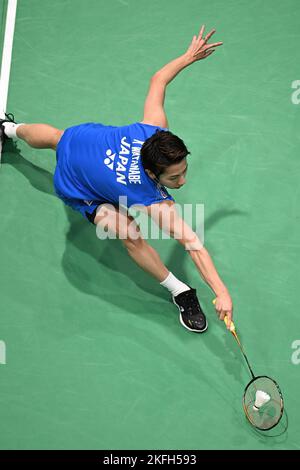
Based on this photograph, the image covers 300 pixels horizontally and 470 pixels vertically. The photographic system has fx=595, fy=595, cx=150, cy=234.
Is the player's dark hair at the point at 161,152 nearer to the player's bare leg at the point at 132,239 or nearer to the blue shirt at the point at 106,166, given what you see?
the blue shirt at the point at 106,166

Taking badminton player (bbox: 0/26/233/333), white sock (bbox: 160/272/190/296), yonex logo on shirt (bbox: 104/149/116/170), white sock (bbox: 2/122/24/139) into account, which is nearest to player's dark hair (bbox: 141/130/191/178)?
badminton player (bbox: 0/26/233/333)

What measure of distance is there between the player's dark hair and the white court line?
1.67 meters

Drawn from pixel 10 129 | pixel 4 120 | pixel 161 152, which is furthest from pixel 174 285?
pixel 4 120

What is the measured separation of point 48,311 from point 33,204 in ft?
2.52

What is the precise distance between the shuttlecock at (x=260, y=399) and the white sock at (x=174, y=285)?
0.76 metres

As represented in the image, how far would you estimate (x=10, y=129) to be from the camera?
405cm

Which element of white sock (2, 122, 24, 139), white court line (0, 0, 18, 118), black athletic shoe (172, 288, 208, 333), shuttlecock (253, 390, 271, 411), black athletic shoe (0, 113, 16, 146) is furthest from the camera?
white court line (0, 0, 18, 118)

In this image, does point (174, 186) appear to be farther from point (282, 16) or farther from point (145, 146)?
point (282, 16)

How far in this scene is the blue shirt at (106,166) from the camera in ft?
10.4

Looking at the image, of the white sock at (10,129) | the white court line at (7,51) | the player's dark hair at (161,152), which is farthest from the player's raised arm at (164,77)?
the white court line at (7,51)

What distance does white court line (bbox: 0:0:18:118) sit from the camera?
4336 mm

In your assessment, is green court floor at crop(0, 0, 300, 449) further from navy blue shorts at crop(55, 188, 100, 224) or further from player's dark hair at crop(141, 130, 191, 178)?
player's dark hair at crop(141, 130, 191, 178)

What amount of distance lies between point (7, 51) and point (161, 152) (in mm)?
2114
